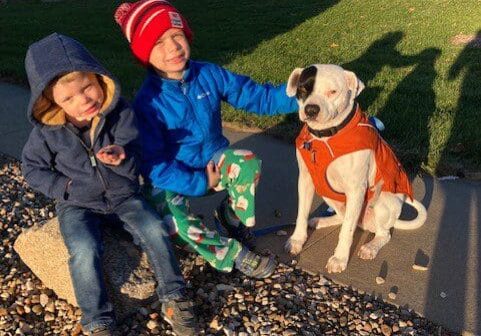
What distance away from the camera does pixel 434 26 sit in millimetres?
11156

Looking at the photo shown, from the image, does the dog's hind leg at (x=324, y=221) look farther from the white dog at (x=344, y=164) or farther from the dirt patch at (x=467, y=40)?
the dirt patch at (x=467, y=40)

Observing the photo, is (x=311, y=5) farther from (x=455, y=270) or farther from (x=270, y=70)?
(x=455, y=270)

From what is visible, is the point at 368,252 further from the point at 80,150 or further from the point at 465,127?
the point at 465,127

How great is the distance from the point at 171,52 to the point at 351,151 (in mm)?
1284

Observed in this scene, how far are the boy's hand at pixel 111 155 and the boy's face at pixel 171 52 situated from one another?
0.63 meters

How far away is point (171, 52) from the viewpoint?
345 centimetres

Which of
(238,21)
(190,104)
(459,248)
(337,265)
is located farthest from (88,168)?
(238,21)

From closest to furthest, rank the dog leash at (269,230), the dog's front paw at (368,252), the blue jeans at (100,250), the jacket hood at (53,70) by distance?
the jacket hood at (53,70), the blue jeans at (100,250), the dog's front paw at (368,252), the dog leash at (269,230)

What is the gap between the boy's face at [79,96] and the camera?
314 cm

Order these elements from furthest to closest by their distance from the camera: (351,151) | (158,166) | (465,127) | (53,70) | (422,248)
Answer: (465,127), (422,248), (158,166), (351,151), (53,70)

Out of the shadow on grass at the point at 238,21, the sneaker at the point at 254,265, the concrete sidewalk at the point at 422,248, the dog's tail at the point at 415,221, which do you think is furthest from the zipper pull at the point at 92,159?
the shadow on grass at the point at 238,21

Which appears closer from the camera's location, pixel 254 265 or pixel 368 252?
pixel 254 265

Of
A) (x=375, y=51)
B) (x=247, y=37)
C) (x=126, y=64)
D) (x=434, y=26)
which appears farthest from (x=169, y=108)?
(x=434, y=26)

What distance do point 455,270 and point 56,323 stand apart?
2586 millimetres
